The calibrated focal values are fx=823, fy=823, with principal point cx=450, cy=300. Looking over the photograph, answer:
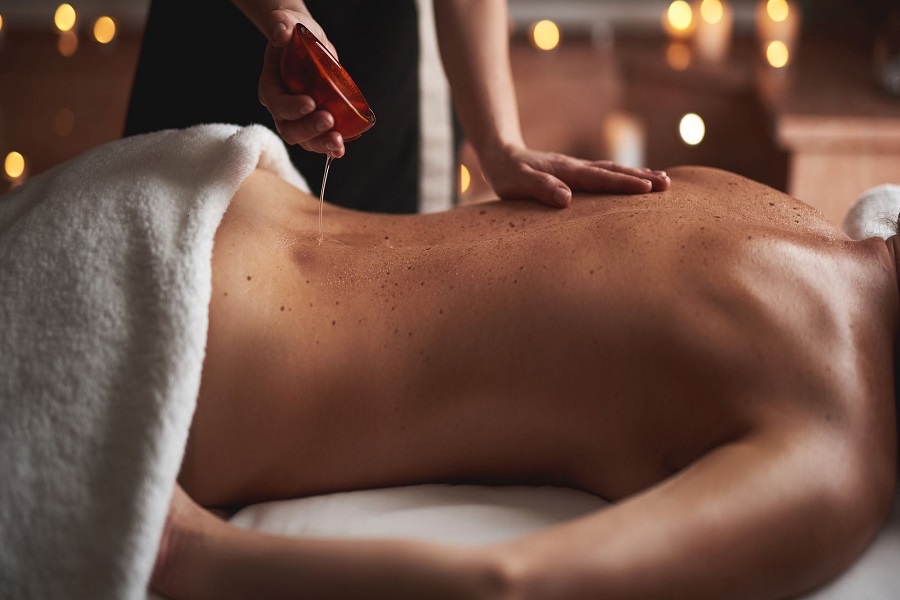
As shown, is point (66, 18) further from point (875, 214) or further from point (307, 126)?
point (875, 214)

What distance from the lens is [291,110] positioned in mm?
817

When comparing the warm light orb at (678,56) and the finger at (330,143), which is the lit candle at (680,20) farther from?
the finger at (330,143)

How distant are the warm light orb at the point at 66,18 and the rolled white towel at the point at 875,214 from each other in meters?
2.67

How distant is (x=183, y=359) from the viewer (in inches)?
28.9

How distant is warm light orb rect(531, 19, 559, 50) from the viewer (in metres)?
2.92

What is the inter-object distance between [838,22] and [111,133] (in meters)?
2.60

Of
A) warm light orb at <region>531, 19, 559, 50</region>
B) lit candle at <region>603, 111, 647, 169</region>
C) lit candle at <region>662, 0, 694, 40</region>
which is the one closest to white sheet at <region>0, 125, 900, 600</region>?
lit candle at <region>603, 111, 647, 169</region>

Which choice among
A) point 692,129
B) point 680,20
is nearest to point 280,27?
point 692,129

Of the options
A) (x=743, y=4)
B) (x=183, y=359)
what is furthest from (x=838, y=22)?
(x=183, y=359)

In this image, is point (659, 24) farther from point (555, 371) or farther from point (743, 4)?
point (555, 371)

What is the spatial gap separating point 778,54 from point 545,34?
0.82 meters

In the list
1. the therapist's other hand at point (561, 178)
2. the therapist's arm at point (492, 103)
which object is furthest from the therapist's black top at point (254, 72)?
the therapist's other hand at point (561, 178)

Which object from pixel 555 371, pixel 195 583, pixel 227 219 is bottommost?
pixel 195 583

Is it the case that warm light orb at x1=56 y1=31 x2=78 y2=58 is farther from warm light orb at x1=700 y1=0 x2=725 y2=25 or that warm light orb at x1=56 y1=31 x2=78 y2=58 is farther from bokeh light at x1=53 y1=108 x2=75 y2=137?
warm light orb at x1=700 y1=0 x2=725 y2=25
